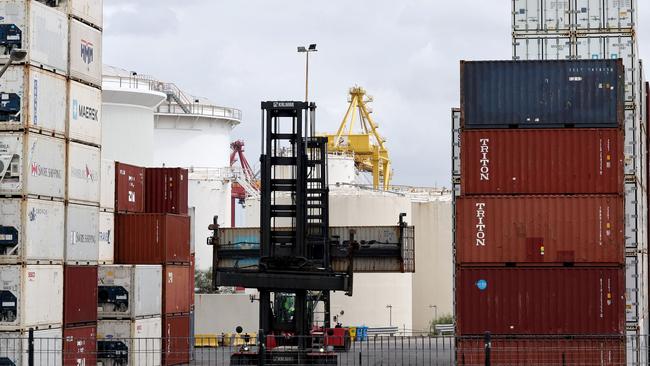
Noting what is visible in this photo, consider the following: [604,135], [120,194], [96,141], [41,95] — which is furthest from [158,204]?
[604,135]

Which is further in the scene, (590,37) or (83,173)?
(590,37)

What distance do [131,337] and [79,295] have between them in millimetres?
5840

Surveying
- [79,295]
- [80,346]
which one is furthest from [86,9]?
[80,346]

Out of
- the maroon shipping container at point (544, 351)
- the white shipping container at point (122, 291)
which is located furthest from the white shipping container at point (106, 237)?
the maroon shipping container at point (544, 351)

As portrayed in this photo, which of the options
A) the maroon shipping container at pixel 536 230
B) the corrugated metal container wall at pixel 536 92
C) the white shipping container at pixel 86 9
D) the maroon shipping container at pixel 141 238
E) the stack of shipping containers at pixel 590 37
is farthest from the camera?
the maroon shipping container at pixel 141 238

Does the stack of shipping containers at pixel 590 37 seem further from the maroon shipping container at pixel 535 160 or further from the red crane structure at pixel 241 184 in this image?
the red crane structure at pixel 241 184

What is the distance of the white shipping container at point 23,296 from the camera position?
34312 mm

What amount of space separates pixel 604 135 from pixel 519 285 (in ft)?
15.9

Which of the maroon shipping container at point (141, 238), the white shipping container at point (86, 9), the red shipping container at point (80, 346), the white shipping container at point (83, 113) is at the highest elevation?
the white shipping container at point (86, 9)

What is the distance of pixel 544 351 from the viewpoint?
118 feet

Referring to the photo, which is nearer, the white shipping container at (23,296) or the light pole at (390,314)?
the white shipping container at (23,296)

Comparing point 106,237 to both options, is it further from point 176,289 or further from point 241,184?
point 241,184

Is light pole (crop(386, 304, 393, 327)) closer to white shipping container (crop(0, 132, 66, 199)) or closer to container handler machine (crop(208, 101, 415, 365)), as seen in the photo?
container handler machine (crop(208, 101, 415, 365))

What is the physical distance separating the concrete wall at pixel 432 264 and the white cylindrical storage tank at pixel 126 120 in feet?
70.7
